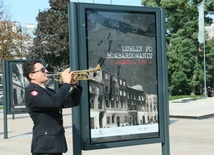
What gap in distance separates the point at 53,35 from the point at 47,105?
43390mm

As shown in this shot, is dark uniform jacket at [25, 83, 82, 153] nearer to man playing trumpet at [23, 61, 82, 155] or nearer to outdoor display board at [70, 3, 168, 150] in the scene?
man playing trumpet at [23, 61, 82, 155]

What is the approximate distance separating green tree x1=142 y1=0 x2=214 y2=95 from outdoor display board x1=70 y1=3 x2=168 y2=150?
31843 mm

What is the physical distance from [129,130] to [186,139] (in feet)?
17.8

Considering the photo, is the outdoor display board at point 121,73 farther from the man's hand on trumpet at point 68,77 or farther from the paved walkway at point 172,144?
the paved walkway at point 172,144

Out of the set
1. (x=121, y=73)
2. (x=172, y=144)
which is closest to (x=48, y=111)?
(x=121, y=73)

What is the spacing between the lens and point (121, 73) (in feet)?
16.8

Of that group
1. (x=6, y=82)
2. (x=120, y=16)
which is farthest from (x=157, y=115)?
(x=6, y=82)

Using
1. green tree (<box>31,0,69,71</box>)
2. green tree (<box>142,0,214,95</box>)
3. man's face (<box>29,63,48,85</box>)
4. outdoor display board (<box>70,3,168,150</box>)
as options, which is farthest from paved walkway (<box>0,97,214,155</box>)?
green tree (<box>31,0,69,71</box>)

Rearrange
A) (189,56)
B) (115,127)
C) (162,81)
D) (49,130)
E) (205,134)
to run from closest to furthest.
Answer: (49,130) → (115,127) → (162,81) → (205,134) → (189,56)

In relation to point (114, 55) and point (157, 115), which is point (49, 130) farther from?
point (157, 115)

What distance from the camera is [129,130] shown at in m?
5.14

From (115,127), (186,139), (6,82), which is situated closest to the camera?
(115,127)

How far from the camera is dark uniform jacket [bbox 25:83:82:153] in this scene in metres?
3.99

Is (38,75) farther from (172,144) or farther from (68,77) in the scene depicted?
A: (172,144)
